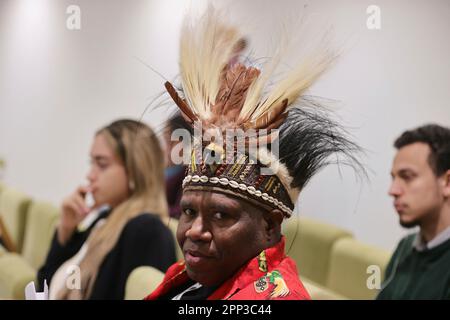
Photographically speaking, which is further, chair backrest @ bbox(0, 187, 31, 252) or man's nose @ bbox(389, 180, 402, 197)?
chair backrest @ bbox(0, 187, 31, 252)

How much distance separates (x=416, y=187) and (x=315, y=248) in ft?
2.84

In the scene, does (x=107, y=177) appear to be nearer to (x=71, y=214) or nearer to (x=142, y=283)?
(x=71, y=214)

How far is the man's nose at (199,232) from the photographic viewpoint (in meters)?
1.09

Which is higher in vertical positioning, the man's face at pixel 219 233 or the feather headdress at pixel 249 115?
the feather headdress at pixel 249 115

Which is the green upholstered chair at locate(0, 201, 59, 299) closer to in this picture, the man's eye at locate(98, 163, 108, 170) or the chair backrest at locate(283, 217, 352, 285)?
the man's eye at locate(98, 163, 108, 170)

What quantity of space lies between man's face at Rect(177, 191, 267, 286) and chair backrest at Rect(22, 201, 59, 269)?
2556mm

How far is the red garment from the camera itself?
1.09m

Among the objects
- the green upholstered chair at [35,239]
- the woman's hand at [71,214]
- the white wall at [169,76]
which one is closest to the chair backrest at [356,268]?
the white wall at [169,76]

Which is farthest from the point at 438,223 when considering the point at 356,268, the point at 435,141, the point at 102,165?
the point at 102,165

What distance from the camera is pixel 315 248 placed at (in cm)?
259

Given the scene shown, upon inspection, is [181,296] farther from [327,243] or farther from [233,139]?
[327,243]

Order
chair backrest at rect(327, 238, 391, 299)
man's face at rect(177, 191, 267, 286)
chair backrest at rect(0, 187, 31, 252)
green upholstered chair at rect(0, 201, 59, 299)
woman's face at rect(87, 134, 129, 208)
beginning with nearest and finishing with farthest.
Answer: man's face at rect(177, 191, 267, 286), chair backrest at rect(327, 238, 391, 299), woman's face at rect(87, 134, 129, 208), green upholstered chair at rect(0, 201, 59, 299), chair backrest at rect(0, 187, 31, 252)

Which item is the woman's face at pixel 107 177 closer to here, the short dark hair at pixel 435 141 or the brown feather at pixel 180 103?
the short dark hair at pixel 435 141

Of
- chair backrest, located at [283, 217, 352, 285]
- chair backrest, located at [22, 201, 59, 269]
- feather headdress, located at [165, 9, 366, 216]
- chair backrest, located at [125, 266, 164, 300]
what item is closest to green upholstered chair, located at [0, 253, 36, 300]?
chair backrest, located at [125, 266, 164, 300]
